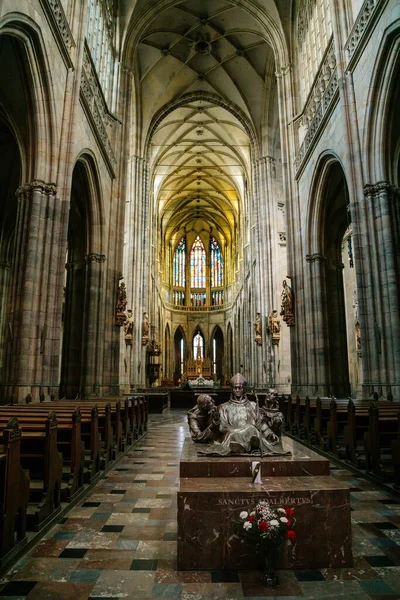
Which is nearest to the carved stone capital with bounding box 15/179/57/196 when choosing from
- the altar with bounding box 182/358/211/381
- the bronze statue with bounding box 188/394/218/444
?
the bronze statue with bounding box 188/394/218/444

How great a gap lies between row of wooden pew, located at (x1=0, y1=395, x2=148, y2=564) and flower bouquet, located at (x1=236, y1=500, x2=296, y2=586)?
1.93 m

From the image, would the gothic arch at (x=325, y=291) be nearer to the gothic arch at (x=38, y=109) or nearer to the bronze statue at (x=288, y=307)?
the bronze statue at (x=288, y=307)

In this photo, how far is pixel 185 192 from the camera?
42562 mm

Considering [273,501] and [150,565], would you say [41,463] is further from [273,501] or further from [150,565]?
[273,501]

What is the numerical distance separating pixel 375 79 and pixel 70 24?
8.28 metres

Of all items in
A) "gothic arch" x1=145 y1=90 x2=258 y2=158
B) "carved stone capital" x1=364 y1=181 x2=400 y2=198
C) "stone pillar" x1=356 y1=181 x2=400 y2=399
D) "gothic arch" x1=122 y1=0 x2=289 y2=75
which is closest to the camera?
"stone pillar" x1=356 y1=181 x2=400 y2=399

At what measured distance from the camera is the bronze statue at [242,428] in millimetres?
4242

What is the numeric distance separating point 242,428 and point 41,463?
293cm

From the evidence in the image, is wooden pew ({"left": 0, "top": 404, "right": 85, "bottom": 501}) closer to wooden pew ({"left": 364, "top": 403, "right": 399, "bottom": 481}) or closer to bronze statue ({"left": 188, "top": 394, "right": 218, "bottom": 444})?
bronze statue ({"left": 188, "top": 394, "right": 218, "bottom": 444})

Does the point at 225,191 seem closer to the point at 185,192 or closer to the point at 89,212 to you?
the point at 185,192

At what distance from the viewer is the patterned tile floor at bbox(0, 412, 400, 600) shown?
3.04 metres

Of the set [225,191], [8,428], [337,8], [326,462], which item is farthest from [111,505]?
[225,191]

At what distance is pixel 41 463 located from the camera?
18.5 ft

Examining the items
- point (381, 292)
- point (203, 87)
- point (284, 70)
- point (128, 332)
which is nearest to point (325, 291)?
point (381, 292)
